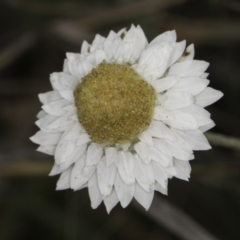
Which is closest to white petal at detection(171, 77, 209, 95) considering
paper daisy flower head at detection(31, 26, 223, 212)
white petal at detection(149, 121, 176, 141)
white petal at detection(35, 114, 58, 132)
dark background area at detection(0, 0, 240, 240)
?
paper daisy flower head at detection(31, 26, 223, 212)

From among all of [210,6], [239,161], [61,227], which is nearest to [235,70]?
[210,6]

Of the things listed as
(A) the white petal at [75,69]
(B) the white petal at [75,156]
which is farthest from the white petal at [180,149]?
(A) the white petal at [75,69]

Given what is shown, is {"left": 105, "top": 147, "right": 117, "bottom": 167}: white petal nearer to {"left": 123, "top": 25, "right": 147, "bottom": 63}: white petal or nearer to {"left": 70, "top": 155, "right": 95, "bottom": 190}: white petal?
{"left": 70, "top": 155, "right": 95, "bottom": 190}: white petal

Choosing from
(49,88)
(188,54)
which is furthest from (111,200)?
(49,88)

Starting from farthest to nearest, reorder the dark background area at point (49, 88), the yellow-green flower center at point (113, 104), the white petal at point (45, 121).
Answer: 1. the dark background area at point (49, 88)
2. the white petal at point (45, 121)
3. the yellow-green flower center at point (113, 104)

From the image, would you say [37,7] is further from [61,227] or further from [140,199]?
[140,199]

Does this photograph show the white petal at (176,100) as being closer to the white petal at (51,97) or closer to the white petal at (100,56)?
the white petal at (100,56)

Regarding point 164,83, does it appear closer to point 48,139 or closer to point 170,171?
point 170,171
